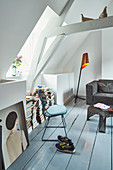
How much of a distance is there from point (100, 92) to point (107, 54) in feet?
4.39

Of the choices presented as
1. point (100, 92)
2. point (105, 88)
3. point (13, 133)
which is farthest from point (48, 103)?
point (105, 88)

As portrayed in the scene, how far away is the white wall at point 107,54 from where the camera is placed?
4.46 meters

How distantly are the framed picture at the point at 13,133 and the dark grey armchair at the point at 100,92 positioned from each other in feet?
7.12

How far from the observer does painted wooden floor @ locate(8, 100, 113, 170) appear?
67.7 inches

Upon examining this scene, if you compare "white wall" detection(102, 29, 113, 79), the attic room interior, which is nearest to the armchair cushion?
the attic room interior

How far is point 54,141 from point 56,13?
2.26 metres

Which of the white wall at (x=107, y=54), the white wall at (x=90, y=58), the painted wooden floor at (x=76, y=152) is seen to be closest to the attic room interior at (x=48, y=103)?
the painted wooden floor at (x=76, y=152)

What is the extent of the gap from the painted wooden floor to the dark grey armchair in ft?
2.96

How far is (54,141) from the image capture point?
2266mm

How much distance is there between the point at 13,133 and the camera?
1.93 metres

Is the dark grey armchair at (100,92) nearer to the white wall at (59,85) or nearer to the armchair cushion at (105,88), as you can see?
the armchair cushion at (105,88)

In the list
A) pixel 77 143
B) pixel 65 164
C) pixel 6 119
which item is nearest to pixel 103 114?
pixel 77 143

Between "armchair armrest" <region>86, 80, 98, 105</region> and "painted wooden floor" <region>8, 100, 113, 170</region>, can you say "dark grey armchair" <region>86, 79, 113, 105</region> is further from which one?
"painted wooden floor" <region>8, 100, 113, 170</region>

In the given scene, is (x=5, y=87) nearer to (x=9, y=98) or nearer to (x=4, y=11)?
(x=9, y=98)
